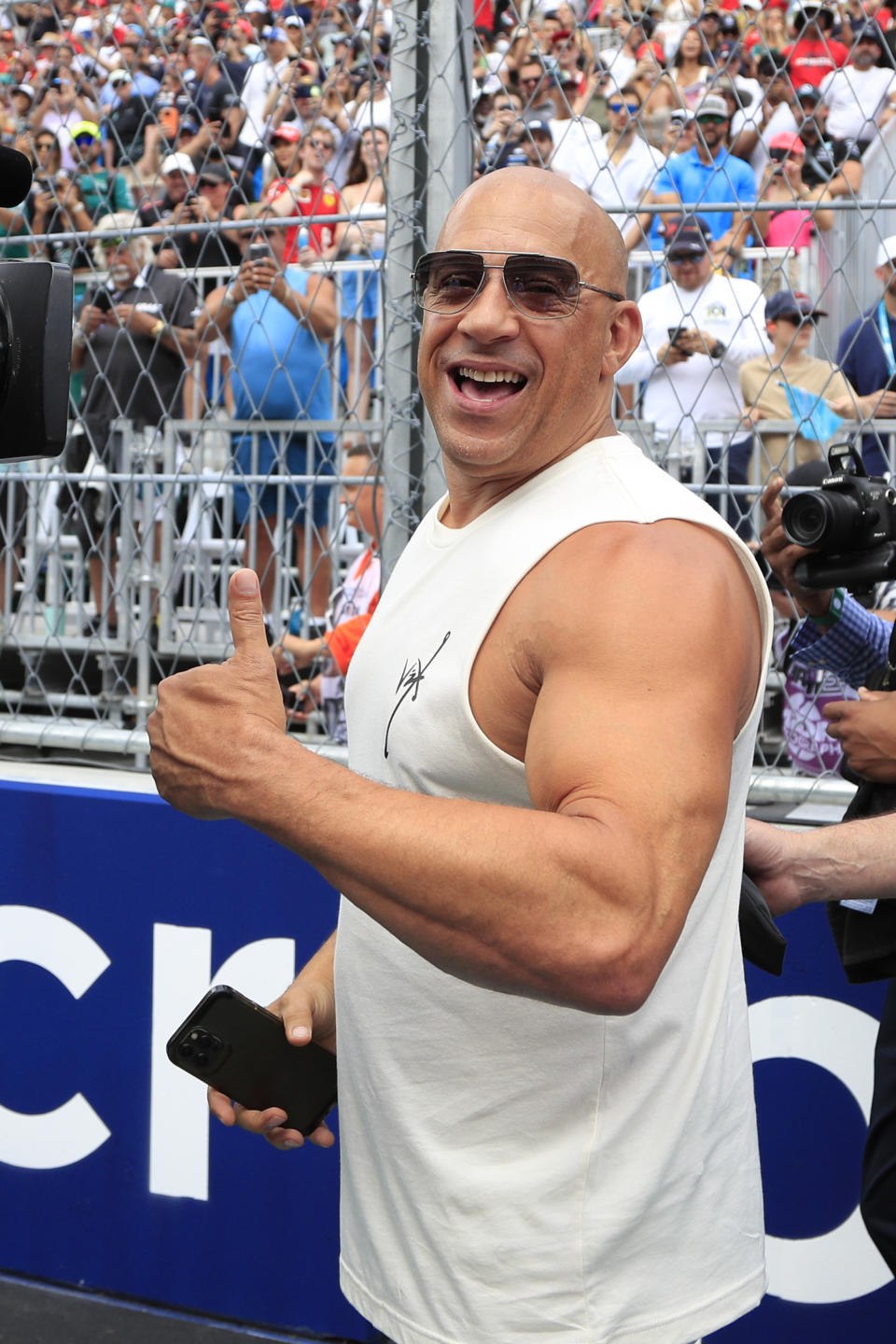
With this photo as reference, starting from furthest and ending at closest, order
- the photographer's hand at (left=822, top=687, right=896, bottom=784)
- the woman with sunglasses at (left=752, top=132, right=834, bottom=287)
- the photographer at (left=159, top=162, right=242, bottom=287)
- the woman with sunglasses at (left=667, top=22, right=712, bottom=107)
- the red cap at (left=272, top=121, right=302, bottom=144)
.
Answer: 1. the woman with sunglasses at (left=667, top=22, right=712, bottom=107)
2. the red cap at (left=272, top=121, right=302, bottom=144)
3. the photographer at (left=159, top=162, right=242, bottom=287)
4. the woman with sunglasses at (left=752, top=132, right=834, bottom=287)
5. the photographer's hand at (left=822, top=687, right=896, bottom=784)

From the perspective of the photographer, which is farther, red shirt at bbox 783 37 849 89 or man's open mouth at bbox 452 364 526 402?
red shirt at bbox 783 37 849 89

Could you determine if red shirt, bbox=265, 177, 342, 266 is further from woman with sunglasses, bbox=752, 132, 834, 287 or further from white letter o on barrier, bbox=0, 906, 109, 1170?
white letter o on barrier, bbox=0, 906, 109, 1170

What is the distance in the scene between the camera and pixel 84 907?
2.93 meters

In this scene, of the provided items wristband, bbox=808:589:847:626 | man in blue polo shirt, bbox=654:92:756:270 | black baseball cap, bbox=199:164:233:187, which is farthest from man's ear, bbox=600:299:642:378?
black baseball cap, bbox=199:164:233:187

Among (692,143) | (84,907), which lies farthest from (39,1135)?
(692,143)

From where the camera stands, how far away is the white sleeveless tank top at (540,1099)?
1.41 m

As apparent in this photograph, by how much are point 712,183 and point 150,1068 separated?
2123 mm

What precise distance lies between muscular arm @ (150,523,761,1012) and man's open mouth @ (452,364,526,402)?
0.95 ft

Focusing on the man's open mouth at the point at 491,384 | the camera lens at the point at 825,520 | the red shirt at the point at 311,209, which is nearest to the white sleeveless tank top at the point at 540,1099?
the man's open mouth at the point at 491,384

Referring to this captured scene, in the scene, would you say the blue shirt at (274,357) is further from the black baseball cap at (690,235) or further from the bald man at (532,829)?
the bald man at (532,829)

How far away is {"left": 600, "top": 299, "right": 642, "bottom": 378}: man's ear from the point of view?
5.45 ft

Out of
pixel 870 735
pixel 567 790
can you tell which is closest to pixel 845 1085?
pixel 870 735

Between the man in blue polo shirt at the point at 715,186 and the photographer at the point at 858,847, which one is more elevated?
the man in blue polo shirt at the point at 715,186

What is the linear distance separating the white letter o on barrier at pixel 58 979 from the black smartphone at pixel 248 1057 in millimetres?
1209
